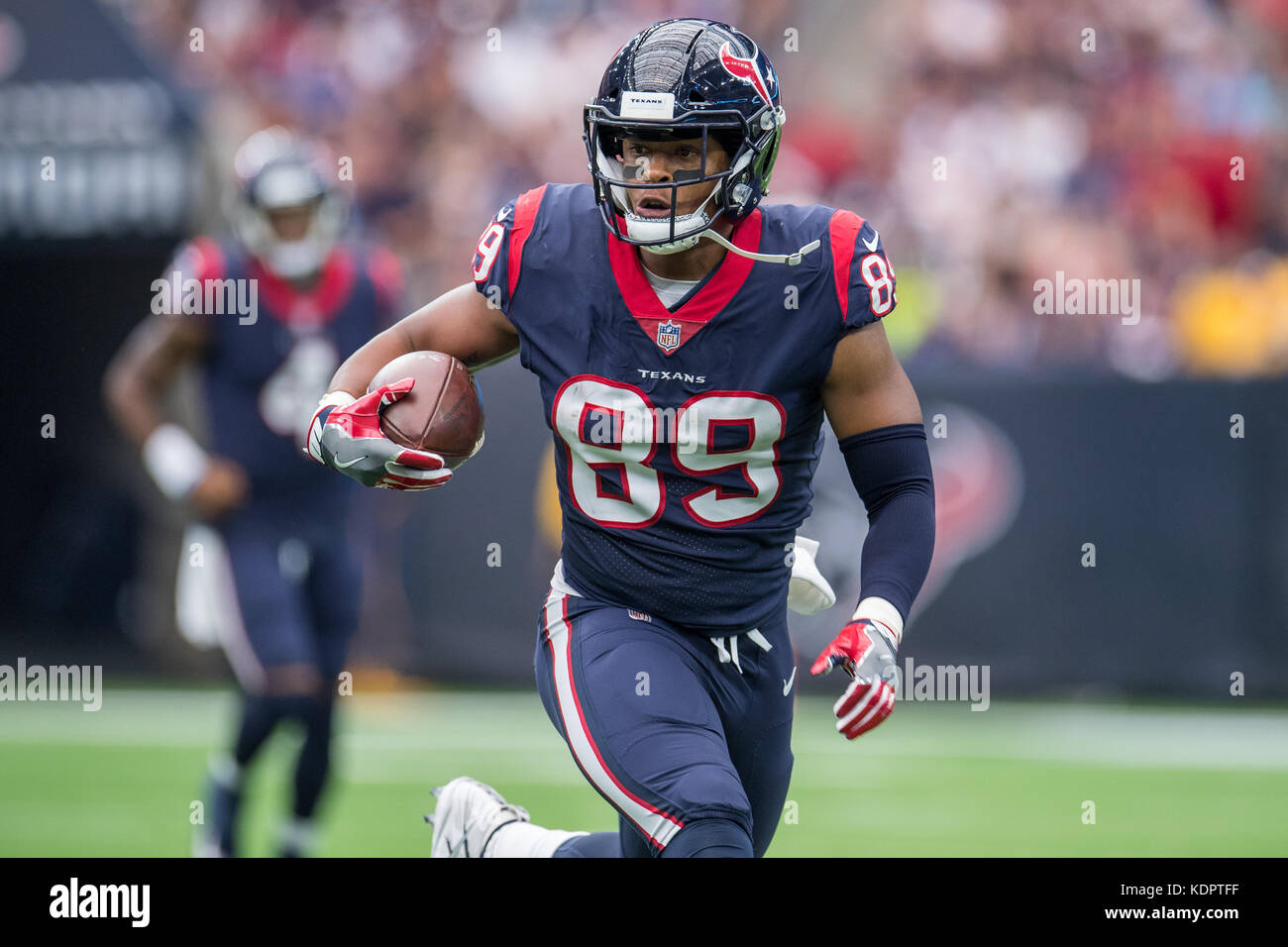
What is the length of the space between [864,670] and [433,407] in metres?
1.01

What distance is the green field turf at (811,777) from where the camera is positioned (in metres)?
5.57

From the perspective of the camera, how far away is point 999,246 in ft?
30.4

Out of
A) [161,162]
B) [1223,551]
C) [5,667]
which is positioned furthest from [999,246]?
[5,667]

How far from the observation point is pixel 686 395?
10.8 feet

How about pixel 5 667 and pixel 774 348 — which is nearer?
pixel 774 348

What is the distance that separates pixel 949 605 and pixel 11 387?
5.33 m

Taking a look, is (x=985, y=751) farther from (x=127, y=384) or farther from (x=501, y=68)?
(x=501, y=68)

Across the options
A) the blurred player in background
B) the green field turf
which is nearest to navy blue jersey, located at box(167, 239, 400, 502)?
the blurred player in background
